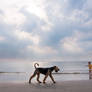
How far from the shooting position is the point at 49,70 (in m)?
9.45

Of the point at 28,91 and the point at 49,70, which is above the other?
the point at 49,70

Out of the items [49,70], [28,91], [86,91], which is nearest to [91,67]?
[49,70]

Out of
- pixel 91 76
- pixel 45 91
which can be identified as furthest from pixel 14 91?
pixel 91 76

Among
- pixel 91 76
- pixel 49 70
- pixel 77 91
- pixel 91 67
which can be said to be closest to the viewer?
pixel 77 91

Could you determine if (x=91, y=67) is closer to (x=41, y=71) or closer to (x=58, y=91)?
(x=41, y=71)

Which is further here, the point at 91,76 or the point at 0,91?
the point at 91,76

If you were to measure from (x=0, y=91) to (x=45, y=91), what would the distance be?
76.6 inches

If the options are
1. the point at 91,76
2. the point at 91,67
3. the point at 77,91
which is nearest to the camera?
the point at 77,91

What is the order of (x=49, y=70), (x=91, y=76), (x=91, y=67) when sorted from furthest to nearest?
(x=91, y=76), (x=91, y=67), (x=49, y=70)

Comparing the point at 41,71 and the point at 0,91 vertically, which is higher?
the point at 41,71

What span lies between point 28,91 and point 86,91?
7.94ft

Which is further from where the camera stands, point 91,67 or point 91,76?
point 91,76

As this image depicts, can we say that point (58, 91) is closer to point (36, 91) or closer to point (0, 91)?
point (36, 91)

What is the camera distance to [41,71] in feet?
31.1
